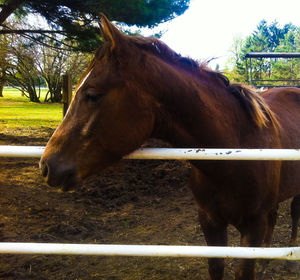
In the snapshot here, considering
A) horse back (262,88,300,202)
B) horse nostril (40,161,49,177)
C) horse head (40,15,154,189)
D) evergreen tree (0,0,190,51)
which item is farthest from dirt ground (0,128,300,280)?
evergreen tree (0,0,190,51)

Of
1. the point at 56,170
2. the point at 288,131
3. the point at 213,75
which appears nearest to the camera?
the point at 56,170

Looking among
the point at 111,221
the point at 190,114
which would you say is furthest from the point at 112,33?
the point at 111,221

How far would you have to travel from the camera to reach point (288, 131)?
8.26 feet

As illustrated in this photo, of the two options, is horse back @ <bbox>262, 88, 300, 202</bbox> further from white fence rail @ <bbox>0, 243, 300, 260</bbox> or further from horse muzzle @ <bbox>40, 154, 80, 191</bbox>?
horse muzzle @ <bbox>40, 154, 80, 191</bbox>

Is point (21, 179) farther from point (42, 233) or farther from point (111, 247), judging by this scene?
point (111, 247)

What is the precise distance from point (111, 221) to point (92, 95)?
2.95 meters

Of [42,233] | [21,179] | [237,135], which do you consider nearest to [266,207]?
[237,135]

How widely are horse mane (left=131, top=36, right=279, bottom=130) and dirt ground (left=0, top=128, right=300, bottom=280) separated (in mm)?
816

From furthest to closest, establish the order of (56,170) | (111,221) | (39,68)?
(39,68) < (111,221) < (56,170)

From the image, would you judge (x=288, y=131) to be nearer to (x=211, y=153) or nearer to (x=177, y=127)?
(x=177, y=127)

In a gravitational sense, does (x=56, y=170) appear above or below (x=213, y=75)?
below

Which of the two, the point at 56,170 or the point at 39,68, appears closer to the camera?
the point at 56,170

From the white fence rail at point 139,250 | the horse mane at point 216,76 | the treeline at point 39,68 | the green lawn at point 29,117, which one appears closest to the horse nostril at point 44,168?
the white fence rail at point 139,250

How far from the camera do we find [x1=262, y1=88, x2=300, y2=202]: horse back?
238cm
